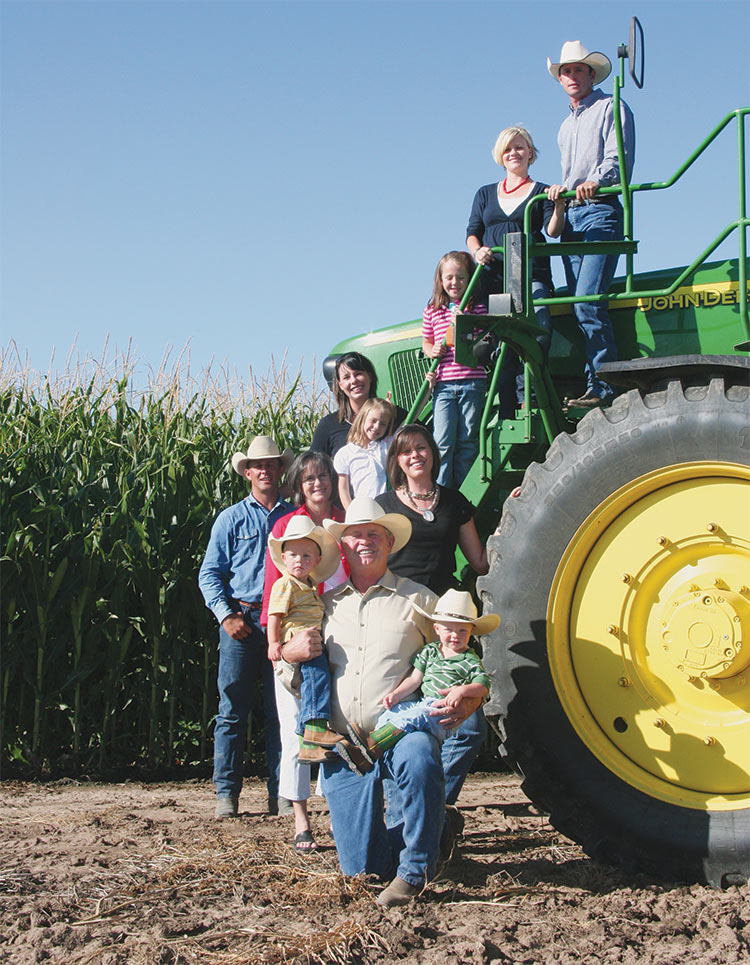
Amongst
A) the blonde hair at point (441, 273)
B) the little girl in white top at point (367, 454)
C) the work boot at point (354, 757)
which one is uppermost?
the blonde hair at point (441, 273)

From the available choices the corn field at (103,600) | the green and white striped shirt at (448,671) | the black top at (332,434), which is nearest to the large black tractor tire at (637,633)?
the green and white striped shirt at (448,671)

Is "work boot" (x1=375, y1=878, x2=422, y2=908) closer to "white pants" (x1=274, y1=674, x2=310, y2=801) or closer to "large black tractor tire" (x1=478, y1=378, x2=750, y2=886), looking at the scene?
"large black tractor tire" (x1=478, y1=378, x2=750, y2=886)

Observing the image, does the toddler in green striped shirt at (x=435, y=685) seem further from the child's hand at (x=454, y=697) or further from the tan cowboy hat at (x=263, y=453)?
the tan cowboy hat at (x=263, y=453)

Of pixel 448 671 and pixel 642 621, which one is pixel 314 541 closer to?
pixel 448 671

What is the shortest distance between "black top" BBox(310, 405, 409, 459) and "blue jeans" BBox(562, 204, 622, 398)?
1.22 metres

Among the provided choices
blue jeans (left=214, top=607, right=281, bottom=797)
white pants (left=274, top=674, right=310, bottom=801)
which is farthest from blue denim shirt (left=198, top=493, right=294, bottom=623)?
white pants (left=274, top=674, right=310, bottom=801)

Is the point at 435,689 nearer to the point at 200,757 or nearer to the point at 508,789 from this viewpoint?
the point at 508,789

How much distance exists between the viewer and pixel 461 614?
3.77 metres

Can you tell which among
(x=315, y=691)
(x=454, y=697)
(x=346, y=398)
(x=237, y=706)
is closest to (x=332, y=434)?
(x=346, y=398)

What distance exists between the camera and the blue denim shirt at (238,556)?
5.52 meters

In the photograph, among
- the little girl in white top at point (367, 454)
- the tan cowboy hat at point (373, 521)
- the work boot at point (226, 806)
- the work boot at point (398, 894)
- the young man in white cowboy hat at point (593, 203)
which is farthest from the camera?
the work boot at point (226, 806)

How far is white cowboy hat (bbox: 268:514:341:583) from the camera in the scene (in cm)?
410

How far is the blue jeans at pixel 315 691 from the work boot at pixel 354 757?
0.13m

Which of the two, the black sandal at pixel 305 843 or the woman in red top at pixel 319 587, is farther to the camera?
the woman in red top at pixel 319 587
